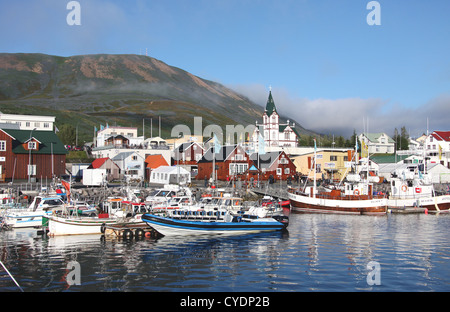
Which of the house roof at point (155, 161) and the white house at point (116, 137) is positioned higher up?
the white house at point (116, 137)

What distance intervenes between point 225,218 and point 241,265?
34.9 feet

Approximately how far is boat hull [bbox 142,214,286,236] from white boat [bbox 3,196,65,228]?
35.4 ft

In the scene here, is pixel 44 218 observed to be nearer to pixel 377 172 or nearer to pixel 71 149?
pixel 377 172

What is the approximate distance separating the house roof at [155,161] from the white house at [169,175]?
195 inches

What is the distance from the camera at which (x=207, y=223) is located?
114ft

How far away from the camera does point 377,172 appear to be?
3504 inches

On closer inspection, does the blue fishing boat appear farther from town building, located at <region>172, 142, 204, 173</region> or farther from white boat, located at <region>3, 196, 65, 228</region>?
town building, located at <region>172, 142, 204, 173</region>

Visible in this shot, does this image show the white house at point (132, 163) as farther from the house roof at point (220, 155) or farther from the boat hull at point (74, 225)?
the boat hull at point (74, 225)

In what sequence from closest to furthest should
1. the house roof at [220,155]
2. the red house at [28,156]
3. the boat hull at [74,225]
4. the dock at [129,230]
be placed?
the dock at [129,230] → the boat hull at [74,225] → the red house at [28,156] → the house roof at [220,155]

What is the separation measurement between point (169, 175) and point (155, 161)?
41.9 feet

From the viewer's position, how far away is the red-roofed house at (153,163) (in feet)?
268

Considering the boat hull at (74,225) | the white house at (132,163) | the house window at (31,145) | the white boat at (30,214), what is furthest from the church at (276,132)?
the boat hull at (74,225)

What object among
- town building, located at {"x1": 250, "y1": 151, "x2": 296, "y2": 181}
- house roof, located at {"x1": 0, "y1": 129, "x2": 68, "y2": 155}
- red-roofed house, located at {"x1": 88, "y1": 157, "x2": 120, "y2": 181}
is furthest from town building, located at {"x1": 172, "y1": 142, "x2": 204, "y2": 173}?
house roof, located at {"x1": 0, "y1": 129, "x2": 68, "y2": 155}
